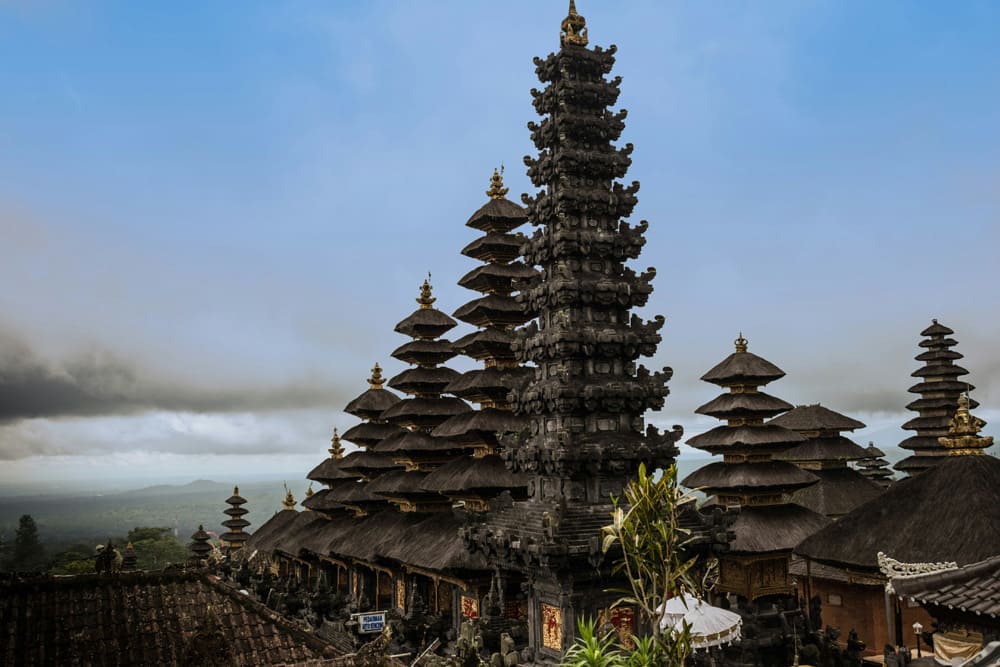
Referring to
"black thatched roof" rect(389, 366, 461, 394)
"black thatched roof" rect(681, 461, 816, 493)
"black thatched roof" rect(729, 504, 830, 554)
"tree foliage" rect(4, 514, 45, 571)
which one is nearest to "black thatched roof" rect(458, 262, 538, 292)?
"black thatched roof" rect(389, 366, 461, 394)

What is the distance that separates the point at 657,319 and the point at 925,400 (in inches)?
1048

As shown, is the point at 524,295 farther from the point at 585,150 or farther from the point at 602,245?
the point at 585,150

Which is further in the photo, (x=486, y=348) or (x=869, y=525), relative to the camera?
(x=486, y=348)

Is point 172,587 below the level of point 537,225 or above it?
below

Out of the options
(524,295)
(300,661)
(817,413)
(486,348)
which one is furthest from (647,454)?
(817,413)

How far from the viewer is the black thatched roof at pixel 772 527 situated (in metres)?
27.7

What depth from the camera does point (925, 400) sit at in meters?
40.4

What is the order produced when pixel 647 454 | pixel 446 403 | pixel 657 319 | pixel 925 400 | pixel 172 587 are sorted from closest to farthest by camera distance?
pixel 172 587 < pixel 647 454 < pixel 657 319 < pixel 446 403 < pixel 925 400

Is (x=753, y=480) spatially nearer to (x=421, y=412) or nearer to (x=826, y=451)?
(x=826, y=451)

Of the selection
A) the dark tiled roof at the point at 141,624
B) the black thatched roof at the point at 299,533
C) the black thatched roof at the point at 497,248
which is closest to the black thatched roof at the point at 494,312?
the black thatched roof at the point at 497,248

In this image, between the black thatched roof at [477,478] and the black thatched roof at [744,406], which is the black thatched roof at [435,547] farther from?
the black thatched roof at [744,406]

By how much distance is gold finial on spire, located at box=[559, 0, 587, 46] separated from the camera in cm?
2167

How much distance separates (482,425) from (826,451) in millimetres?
15856

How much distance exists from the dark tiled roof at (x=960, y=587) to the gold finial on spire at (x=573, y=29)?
51.5 feet
